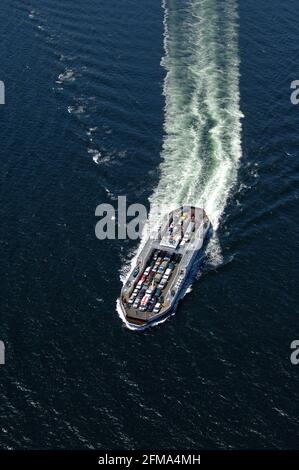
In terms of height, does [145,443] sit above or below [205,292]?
below

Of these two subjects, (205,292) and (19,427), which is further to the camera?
(205,292)

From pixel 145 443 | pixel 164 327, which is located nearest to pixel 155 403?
pixel 145 443

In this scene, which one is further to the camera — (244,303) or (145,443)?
(244,303)

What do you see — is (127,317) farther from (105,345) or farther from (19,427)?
(19,427)

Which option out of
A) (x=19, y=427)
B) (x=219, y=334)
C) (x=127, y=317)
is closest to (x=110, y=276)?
(x=127, y=317)
